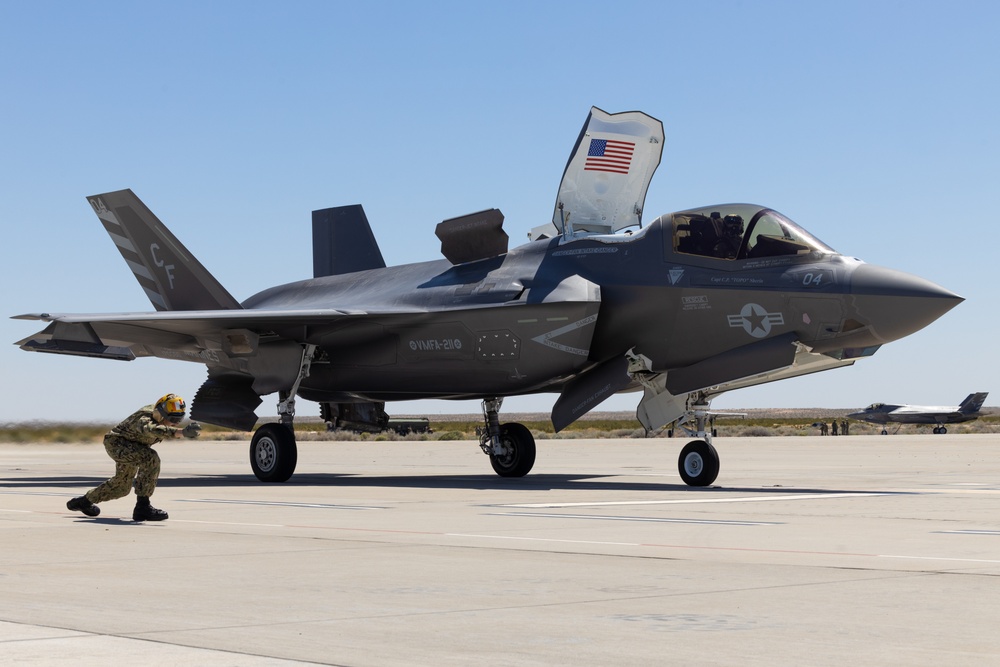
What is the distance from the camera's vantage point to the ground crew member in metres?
12.1

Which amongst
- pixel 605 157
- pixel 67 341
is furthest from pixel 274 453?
pixel 605 157

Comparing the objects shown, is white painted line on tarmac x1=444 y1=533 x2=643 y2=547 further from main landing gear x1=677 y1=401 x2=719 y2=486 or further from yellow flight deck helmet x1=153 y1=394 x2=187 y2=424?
main landing gear x1=677 y1=401 x2=719 y2=486

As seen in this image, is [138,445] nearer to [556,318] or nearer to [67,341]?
[556,318]

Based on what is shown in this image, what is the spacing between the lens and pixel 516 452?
21266mm

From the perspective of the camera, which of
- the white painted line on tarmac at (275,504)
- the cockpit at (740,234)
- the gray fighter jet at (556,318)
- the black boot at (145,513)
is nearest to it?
the black boot at (145,513)

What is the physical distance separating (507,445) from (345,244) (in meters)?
6.82

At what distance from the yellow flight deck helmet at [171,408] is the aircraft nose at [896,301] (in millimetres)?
8935

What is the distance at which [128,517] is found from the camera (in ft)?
40.5

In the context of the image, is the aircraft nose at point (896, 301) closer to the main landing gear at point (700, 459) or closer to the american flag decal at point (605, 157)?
the main landing gear at point (700, 459)

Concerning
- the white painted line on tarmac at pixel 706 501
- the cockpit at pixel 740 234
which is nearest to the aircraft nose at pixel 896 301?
the cockpit at pixel 740 234

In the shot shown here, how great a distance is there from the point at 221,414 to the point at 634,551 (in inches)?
520

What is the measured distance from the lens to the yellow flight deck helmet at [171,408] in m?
12.1

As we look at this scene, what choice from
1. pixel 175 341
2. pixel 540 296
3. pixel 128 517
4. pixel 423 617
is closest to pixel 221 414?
pixel 175 341

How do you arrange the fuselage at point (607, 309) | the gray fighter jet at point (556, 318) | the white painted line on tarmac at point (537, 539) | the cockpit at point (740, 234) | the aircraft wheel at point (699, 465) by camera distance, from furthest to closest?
the aircraft wheel at point (699, 465)
the cockpit at point (740, 234)
the gray fighter jet at point (556, 318)
the fuselage at point (607, 309)
the white painted line on tarmac at point (537, 539)
